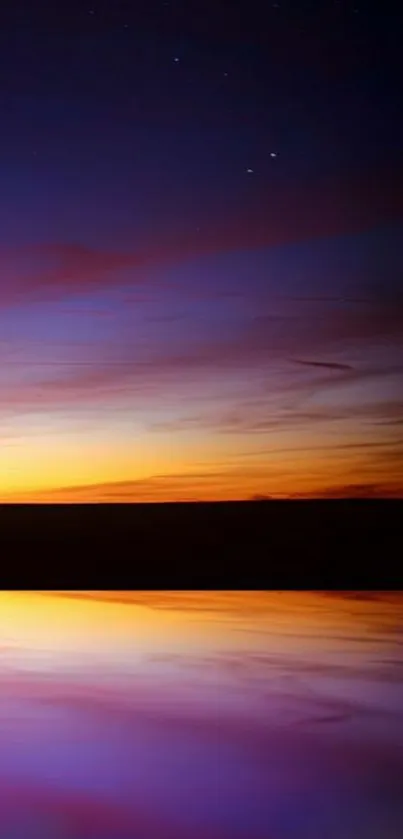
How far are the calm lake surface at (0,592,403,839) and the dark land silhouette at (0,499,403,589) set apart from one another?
3 cm

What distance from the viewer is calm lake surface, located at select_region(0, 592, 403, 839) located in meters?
1.41

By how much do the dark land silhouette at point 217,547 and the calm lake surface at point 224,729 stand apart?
0.10 ft

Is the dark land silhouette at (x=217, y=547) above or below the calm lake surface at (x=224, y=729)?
above

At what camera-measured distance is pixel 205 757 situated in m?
1.42

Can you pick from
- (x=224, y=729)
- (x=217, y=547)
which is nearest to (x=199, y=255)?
(x=217, y=547)

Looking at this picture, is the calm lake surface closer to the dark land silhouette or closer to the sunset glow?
the dark land silhouette

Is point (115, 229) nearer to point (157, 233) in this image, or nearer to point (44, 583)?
point (157, 233)

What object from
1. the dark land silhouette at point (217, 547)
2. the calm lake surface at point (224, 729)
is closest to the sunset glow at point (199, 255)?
the dark land silhouette at point (217, 547)

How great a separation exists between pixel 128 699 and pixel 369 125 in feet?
2.50

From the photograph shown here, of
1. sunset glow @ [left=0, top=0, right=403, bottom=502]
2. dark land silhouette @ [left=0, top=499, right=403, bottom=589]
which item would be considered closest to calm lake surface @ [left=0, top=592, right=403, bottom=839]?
dark land silhouette @ [left=0, top=499, right=403, bottom=589]

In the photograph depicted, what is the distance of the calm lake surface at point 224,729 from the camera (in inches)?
55.6

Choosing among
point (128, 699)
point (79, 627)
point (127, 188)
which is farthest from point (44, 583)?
point (127, 188)

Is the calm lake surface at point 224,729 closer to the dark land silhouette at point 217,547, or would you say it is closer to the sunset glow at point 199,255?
the dark land silhouette at point 217,547

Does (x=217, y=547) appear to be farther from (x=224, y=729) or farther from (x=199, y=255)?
(x=199, y=255)
